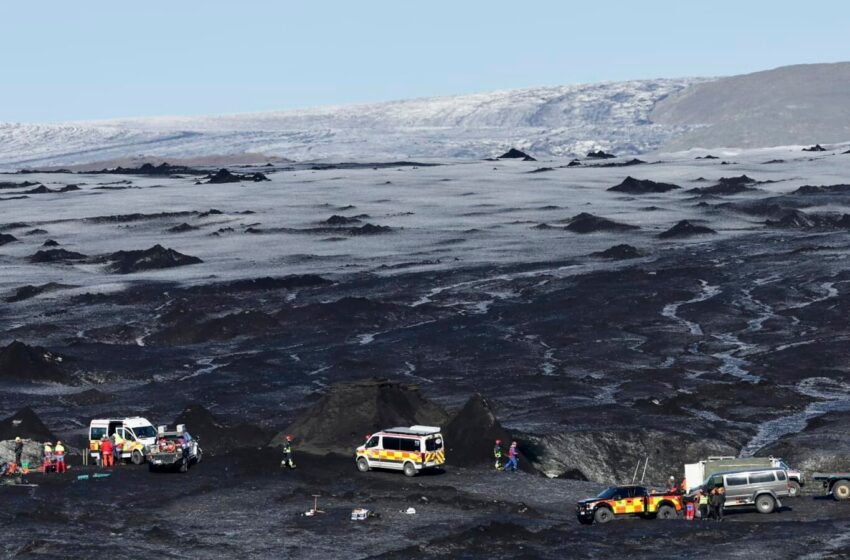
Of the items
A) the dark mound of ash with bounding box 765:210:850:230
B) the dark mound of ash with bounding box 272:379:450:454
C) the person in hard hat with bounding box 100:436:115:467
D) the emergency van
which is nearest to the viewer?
the person in hard hat with bounding box 100:436:115:467

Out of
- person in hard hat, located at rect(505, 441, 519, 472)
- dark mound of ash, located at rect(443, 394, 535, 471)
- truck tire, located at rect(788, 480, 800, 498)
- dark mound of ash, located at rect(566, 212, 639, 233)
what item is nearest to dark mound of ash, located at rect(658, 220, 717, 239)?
dark mound of ash, located at rect(566, 212, 639, 233)

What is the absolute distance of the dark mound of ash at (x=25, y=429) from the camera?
71188mm

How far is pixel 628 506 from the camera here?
52156 millimetres

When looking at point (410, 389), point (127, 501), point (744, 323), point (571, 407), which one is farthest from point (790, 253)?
point (127, 501)

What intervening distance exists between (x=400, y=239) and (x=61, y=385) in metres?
87.1

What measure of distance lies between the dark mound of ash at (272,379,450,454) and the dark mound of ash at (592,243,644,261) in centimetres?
8578

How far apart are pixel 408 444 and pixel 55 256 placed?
120891mm

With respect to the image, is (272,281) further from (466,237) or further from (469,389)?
(469,389)

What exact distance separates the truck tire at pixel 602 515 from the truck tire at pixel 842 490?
903 cm

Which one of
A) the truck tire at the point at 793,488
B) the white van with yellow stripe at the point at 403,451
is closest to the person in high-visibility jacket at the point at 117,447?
the white van with yellow stripe at the point at 403,451

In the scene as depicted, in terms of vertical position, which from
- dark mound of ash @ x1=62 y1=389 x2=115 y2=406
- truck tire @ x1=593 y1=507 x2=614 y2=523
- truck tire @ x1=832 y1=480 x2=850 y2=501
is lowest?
dark mound of ash @ x1=62 y1=389 x2=115 y2=406

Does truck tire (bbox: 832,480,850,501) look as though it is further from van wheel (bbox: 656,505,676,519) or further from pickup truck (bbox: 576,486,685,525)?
van wheel (bbox: 656,505,676,519)

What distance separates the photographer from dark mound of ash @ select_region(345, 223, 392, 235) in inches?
7446

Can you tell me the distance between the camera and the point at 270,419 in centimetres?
8406
